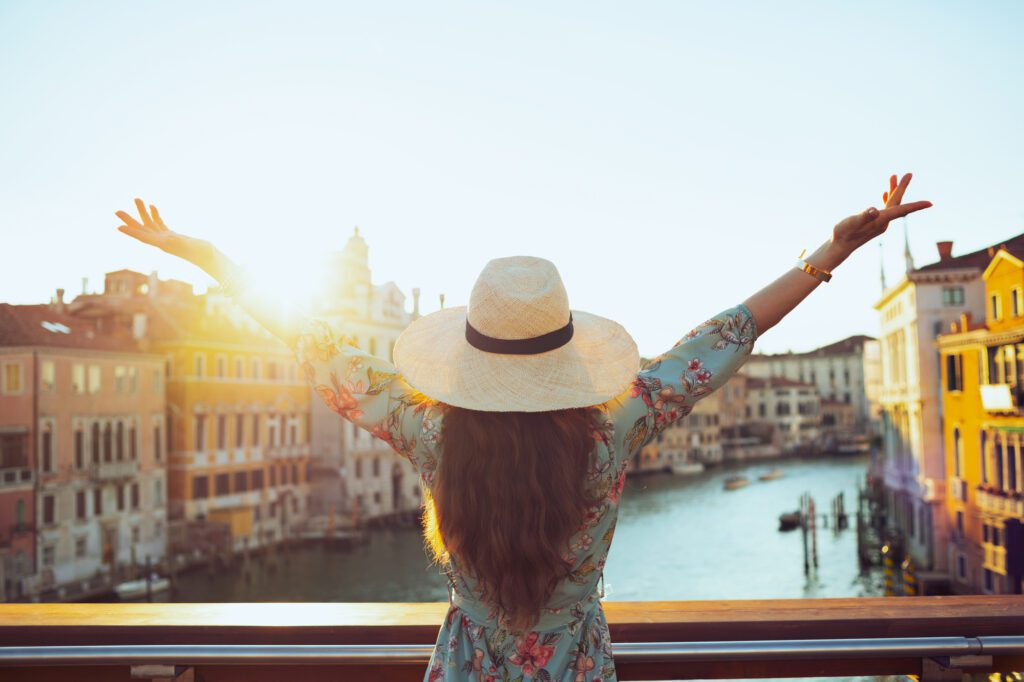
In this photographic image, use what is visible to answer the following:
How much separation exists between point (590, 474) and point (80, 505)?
1337cm

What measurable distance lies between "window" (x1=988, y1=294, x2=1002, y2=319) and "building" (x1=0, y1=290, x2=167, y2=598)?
11081 millimetres

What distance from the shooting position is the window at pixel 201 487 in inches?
589

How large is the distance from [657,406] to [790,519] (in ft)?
70.5

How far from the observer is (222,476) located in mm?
15547

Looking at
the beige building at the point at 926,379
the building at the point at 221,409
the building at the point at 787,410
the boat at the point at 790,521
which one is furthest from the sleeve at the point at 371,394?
the building at the point at 787,410

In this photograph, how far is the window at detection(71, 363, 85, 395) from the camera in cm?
1255

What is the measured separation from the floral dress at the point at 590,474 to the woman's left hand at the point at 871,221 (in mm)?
121

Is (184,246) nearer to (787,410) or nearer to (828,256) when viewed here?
(828,256)

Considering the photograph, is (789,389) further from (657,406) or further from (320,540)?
(657,406)

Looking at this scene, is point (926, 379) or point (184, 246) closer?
point (184, 246)

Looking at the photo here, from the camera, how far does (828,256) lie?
833mm

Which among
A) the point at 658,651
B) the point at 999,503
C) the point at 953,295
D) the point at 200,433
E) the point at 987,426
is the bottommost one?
the point at 999,503

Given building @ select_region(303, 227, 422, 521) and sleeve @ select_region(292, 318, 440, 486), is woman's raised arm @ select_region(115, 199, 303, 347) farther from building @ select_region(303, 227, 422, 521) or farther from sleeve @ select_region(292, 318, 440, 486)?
building @ select_region(303, 227, 422, 521)

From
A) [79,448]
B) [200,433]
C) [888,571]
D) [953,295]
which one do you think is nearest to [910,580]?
[888,571]
